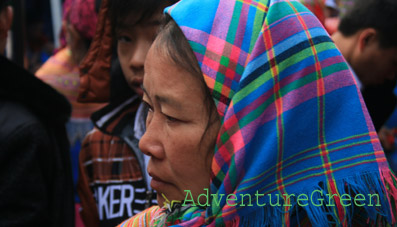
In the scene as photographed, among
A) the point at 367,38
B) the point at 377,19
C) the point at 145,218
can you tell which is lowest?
the point at 145,218

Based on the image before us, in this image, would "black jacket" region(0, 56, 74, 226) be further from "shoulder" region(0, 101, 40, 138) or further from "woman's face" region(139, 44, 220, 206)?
"woman's face" region(139, 44, 220, 206)

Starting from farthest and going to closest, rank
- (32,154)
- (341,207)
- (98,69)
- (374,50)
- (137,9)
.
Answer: (374,50) < (98,69) < (137,9) < (32,154) < (341,207)

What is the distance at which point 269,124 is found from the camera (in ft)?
3.79

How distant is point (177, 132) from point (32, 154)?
88 centimetres

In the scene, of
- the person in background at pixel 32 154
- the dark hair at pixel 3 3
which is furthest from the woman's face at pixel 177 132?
the dark hair at pixel 3 3

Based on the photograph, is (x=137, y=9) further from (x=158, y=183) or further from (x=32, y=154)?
(x=158, y=183)

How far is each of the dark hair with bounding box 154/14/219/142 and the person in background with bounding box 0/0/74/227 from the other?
860mm

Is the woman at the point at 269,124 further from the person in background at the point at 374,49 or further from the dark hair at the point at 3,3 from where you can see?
the person in background at the point at 374,49

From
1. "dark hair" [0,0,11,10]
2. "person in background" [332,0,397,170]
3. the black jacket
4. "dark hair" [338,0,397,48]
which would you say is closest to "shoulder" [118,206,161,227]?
the black jacket

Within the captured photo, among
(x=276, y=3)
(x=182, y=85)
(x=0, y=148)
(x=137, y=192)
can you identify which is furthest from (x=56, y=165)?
(x=276, y=3)

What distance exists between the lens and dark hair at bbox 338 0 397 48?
2596 millimetres

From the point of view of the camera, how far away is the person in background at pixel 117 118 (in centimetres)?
194

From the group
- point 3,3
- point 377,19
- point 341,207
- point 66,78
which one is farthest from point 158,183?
point 66,78

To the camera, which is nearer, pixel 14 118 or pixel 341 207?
pixel 341 207
